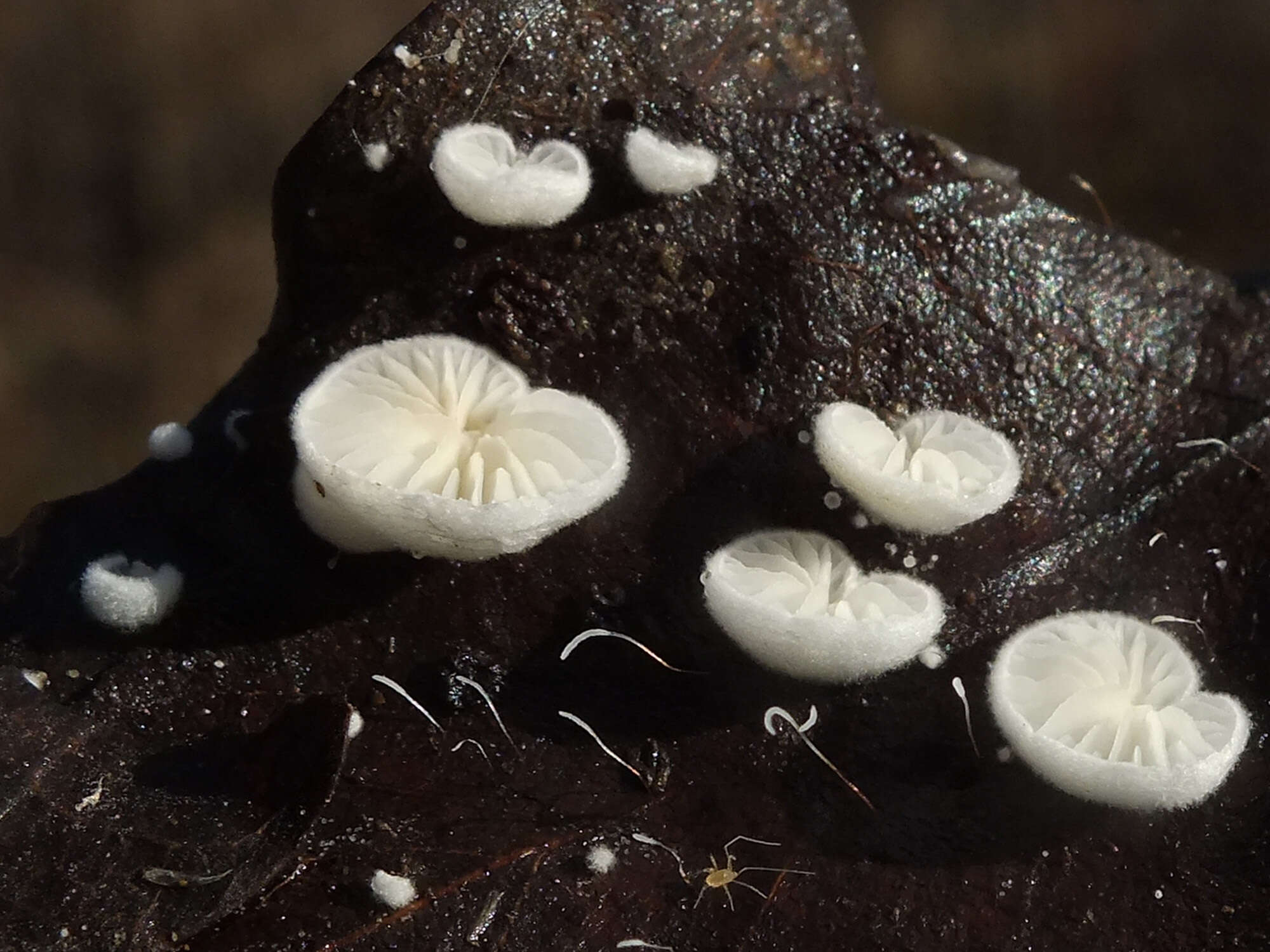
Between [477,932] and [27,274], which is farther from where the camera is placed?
[27,274]

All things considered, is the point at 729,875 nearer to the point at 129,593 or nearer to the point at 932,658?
the point at 932,658

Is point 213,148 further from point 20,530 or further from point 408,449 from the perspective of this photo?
point 408,449

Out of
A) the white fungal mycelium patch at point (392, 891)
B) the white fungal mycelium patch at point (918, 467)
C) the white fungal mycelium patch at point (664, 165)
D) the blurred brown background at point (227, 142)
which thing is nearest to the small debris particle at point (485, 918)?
the white fungal mycelium patch at point (392, 891)

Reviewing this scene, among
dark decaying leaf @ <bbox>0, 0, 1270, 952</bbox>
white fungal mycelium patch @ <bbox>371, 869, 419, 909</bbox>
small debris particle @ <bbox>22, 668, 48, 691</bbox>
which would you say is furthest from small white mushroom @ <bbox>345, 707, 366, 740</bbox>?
small debris particle @ <bbox>22, 668, 48, 691</bbox>

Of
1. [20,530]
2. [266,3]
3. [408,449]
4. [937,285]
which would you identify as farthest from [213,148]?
[937,285]

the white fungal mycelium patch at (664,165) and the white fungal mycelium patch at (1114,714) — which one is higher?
the white fungal mycelium patch at (664,165)

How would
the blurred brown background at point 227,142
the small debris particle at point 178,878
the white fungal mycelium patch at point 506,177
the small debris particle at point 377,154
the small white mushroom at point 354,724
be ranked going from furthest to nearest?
1. the blurred brown background at point 227,142
2. the small debris particle at point 377,154
3. the white fungal mycelium patch at point 506,177
4. the small white mushroom at point 354,724
5. the small debris particle at point 178,878

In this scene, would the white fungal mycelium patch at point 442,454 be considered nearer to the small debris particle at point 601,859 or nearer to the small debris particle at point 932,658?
the small debris particle at point 601,859
